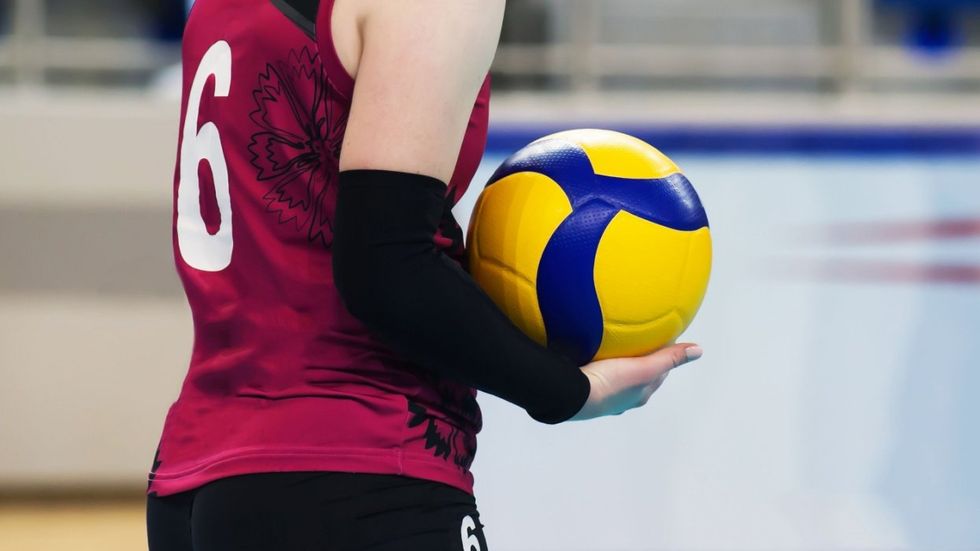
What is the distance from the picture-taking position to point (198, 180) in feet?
3.37

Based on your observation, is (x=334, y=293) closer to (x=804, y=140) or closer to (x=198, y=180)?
(x=198, y=180)

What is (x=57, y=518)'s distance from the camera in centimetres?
404

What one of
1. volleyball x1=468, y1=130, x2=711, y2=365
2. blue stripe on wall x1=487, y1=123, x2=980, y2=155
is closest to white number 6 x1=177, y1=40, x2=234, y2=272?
volleyball x1=468, y1=130, x2=711, y2=365

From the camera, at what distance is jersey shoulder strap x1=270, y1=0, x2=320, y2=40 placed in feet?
3.06

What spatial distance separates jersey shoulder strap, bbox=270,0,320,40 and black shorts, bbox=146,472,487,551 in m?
0.36

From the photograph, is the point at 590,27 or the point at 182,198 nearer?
the point at 182,198

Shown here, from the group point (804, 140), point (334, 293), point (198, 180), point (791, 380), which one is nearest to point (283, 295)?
point (334, 293)

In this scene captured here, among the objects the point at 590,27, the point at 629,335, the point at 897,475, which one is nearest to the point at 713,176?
the point at 897,475

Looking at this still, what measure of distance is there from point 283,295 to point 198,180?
0.47 feet

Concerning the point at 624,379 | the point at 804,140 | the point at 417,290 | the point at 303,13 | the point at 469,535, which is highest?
the point at 303,13

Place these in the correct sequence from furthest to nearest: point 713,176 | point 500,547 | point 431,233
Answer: point 713,176 < point 500,547 < point 431,233

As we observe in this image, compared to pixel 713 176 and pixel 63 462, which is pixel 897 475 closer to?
pixel 713 176

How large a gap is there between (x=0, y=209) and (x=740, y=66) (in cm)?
309

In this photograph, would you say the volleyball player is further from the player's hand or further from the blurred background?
the blurred background
